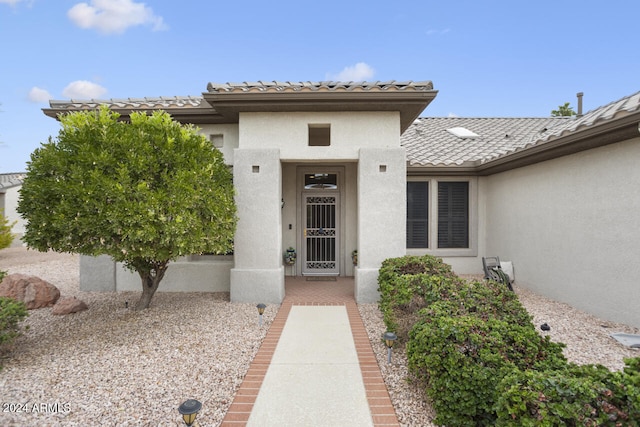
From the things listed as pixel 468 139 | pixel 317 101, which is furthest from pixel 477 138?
pixel 317 101

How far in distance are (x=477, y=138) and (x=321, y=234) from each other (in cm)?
774

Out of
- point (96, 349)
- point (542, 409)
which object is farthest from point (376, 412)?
point (96, 349)

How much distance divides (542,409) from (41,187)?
7301 mm

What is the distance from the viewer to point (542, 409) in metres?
2.46

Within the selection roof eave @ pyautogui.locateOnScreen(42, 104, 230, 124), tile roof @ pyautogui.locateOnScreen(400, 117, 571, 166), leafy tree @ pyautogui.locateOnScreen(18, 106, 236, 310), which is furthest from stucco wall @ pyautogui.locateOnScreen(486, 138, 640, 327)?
roof eave @ pyautogui.locateOnScreen(42, 104, 230, 124)

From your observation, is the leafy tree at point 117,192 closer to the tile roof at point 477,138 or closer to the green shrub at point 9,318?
the green shrub at point 9,318

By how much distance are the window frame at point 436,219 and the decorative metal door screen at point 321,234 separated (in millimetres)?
2560

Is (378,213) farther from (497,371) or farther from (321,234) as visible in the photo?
(497,371)

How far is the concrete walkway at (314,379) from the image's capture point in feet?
11.8

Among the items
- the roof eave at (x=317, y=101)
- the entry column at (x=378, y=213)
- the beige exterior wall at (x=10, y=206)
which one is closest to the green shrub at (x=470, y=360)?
the entry column at (x=378, y=213)

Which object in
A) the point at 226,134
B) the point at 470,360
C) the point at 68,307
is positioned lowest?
the point at 68,307

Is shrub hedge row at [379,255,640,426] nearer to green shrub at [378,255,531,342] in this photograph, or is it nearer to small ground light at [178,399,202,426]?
green shrub at [378,255,531,342]

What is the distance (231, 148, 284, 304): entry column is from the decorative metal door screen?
2.65 metres

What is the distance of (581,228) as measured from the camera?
281 inches
